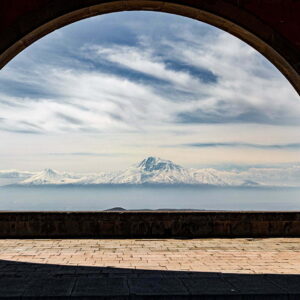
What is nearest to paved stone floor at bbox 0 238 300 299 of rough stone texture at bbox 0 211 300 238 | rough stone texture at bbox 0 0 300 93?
rough stone texture at bbox 0 211 300 238

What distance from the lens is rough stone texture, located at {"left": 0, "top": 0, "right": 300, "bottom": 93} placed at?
547 centimetres

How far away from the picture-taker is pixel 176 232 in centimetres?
900

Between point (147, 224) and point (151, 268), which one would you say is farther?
point (147, 224)

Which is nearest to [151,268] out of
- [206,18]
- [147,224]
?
[147,224]

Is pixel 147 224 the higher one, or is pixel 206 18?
pixel 206 18

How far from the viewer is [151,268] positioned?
18.8ft

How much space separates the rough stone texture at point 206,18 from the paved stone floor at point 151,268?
9.00 feet

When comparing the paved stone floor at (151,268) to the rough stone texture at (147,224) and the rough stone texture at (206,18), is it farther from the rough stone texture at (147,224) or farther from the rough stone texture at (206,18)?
the rough stone texture at (206,18)

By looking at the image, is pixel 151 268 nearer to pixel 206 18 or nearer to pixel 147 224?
pixel 147 224

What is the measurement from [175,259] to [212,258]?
1.96 ft

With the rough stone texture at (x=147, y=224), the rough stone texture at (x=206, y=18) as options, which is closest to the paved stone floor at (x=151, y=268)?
the rough stone texture at (x=147, y=224)

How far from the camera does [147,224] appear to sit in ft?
29.4

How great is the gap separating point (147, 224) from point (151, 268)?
10.6 ft

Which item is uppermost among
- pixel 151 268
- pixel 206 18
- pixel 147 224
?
pixel 206 18
